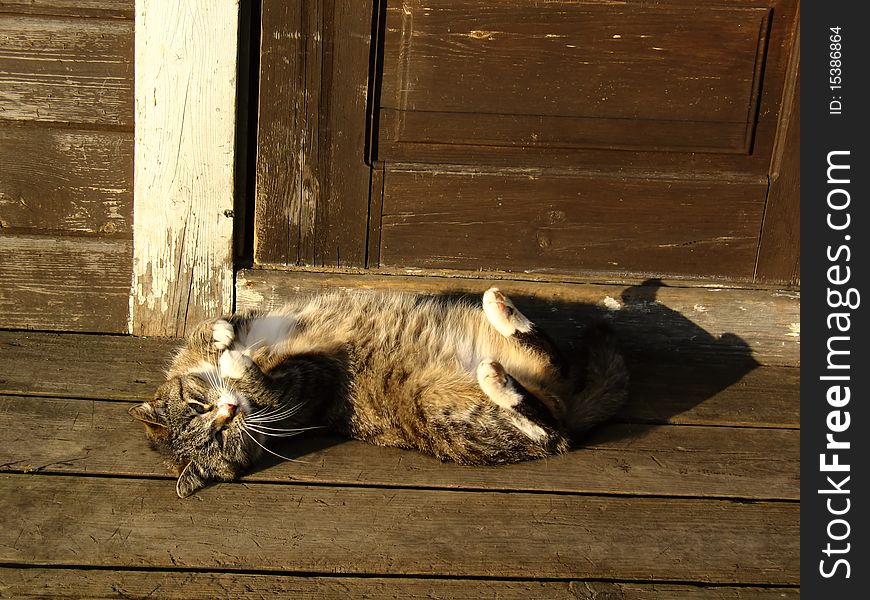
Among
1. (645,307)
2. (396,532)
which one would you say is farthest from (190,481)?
(645,307)

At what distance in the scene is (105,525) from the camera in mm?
2172

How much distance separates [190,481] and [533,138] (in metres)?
1.87

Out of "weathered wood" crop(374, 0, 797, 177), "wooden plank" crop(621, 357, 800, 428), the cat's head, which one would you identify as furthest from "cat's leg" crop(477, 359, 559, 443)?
"weathered wood" crop(374, 0, 797, 177)

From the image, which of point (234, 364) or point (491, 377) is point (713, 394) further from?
point (234, 364)

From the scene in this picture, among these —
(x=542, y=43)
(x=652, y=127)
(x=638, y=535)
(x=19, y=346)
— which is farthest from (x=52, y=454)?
(x=652, y=127)

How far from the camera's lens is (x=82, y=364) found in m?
2.99

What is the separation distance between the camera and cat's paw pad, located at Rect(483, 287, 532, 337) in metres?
2.73

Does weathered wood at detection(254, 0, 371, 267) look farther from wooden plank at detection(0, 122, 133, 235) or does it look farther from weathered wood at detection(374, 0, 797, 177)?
wooden plank at detection(0, 122, 133, 235)

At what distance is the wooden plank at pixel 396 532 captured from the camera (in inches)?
82.0

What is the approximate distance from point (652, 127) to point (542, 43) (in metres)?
0.58

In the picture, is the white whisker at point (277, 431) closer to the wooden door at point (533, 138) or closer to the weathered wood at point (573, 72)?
the wooden door at point (533, 138)

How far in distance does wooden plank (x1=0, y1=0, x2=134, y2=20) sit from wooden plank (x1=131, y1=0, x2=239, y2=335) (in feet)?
0.51

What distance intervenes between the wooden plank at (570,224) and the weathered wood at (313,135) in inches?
7.5

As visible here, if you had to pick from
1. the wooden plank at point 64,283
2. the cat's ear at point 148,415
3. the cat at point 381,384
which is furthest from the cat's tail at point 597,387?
the wooden plank at point 64,283
